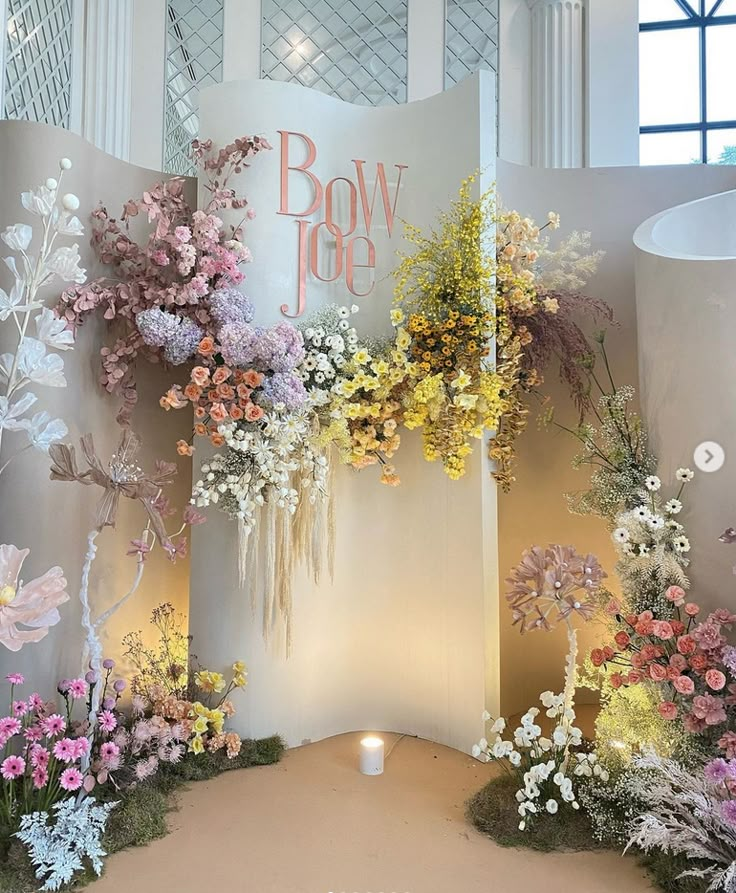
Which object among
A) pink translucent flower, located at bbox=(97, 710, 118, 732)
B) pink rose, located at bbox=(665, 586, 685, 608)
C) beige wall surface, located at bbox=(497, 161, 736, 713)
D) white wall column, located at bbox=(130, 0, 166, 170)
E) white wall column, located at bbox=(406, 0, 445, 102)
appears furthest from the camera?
white wall column, located at bbox=(406, 0, 445, 102)

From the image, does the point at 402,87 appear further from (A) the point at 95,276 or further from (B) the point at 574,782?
(B) the point at 574,782

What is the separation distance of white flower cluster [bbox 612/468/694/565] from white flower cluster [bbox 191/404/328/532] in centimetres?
126

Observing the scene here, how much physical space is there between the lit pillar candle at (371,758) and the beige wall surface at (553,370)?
0.97 metres

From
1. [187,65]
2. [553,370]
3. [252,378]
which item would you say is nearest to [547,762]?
[252,378]

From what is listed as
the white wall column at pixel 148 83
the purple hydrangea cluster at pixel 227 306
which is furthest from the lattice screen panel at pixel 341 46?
the purple hydrangea cluster at pixel 227 306

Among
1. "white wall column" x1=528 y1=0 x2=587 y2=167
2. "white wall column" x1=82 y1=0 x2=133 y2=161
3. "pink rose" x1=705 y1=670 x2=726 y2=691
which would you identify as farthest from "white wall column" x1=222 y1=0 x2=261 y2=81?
"pink rose" x1=705 y1=670 x2=726 y2=691

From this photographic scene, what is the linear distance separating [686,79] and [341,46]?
277cm

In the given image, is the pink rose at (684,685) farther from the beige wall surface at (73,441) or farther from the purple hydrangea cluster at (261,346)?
the beige wall surface at (73,441)

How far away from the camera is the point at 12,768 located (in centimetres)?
233

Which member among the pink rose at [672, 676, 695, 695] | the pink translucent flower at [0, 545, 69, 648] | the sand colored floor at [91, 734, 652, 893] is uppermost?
the pink translucent flower at [0, 545, 69, 648]

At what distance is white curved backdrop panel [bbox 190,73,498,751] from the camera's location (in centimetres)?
322

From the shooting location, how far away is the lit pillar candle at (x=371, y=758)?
3.04 metres

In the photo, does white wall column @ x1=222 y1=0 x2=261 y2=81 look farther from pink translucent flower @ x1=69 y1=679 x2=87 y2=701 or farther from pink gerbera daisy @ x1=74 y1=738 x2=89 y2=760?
pink gerbera daisy @ x1=74 y1=738 x2=89 y2=760

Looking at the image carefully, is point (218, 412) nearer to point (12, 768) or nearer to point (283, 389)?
point (283, 389)
